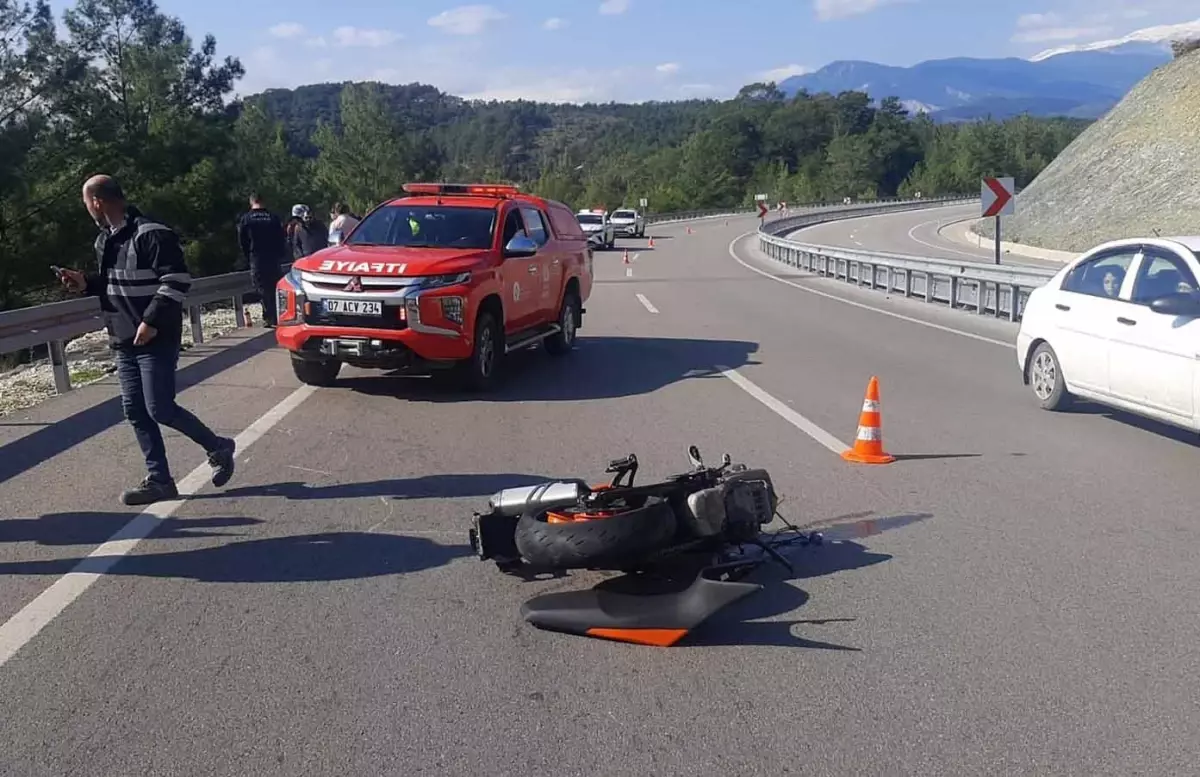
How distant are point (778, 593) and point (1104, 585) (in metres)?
1.56

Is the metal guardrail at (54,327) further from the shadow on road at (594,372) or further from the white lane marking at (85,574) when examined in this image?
the white lane marking at (85,574)

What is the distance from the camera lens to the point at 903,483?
24.7 feet

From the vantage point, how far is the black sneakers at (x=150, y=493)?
22.7ft

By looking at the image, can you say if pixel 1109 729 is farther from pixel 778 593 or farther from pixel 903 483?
pixel 903 483

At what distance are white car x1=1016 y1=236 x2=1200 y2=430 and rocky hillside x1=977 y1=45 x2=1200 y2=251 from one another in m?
34.3

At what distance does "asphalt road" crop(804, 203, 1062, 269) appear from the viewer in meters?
44.1

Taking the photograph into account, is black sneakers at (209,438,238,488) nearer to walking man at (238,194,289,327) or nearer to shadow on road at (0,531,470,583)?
shadow on road at (0,531,470,583)

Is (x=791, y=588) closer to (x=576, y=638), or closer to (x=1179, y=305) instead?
(x=576, y=638)

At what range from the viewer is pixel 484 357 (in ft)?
37.2

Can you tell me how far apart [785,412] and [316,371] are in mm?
4657

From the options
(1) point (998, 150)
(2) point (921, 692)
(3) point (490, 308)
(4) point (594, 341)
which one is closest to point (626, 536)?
(2) point (921, 692)

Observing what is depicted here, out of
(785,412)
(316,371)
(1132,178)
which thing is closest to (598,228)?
(1132,178)

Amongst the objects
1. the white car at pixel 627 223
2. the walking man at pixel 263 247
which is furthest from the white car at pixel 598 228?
the walking man at pixel 263 247

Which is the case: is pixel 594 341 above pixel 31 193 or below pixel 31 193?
below
